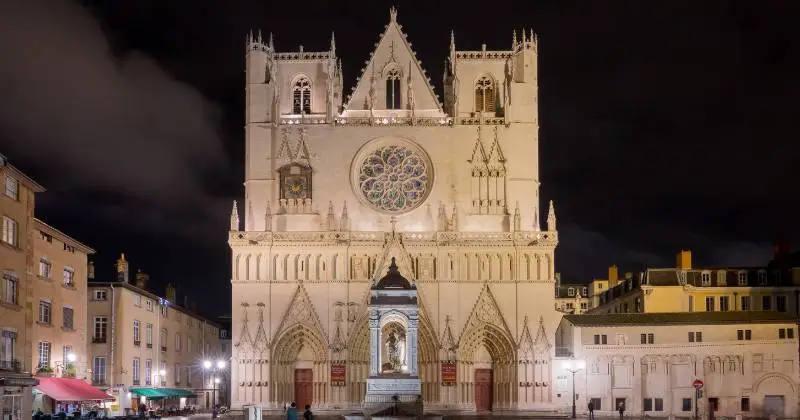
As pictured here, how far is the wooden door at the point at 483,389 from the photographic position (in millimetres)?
75000

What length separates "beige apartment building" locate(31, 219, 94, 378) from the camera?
184 ft

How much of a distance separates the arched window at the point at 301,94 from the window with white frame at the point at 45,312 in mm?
25734

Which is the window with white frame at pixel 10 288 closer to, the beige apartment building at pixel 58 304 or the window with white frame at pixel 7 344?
the window with white frame at pixel 7 344

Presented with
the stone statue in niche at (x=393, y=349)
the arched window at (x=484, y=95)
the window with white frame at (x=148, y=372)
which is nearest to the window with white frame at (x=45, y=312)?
the stone statue in niche at (x=393, y=349)

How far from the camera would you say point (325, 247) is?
245 feet

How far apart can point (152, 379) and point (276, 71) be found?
2187 centimetres

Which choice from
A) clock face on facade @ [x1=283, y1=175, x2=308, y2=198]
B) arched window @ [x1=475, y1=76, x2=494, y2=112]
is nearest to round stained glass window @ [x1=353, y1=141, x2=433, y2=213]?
clock face on facade @ [x1=283, y1=175, x2=308, y2=198]

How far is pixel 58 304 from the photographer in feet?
193

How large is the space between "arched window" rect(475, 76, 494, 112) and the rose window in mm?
5607

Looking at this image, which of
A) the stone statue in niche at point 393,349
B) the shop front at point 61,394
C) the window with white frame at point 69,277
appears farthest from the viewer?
the window with white frame at point 69,277

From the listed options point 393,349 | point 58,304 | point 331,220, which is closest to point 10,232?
point 58,304

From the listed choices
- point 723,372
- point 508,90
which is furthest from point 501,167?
point 723,372

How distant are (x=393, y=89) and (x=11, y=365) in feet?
123

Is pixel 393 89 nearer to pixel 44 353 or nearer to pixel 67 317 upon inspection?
pixel 67 317
